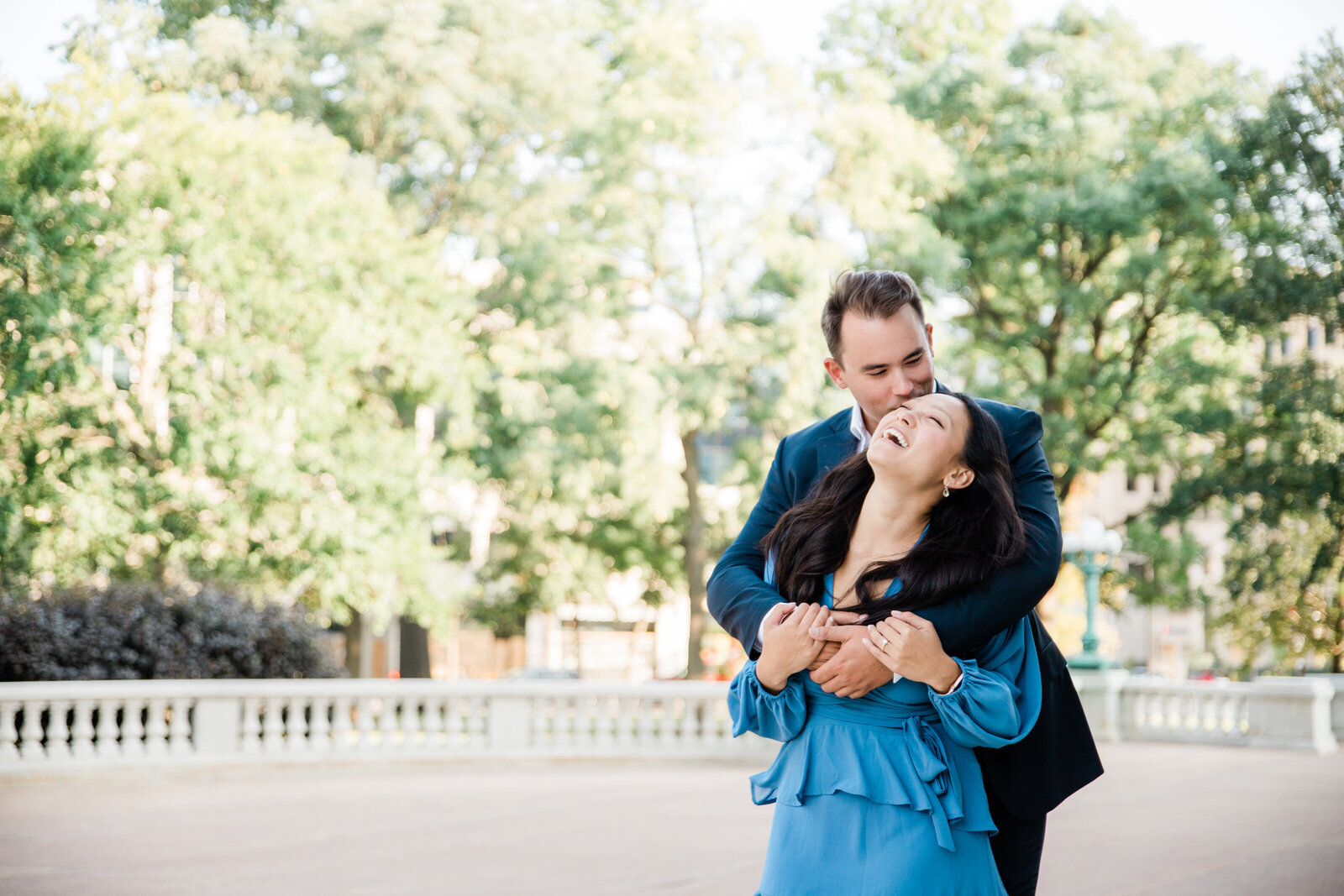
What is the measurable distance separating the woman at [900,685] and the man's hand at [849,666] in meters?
0.03

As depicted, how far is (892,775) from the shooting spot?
102 inches

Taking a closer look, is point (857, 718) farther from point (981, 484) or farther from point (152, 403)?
point (152, 403)

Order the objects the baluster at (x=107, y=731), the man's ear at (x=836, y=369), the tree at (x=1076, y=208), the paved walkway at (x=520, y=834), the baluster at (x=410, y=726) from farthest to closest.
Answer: the tree at (x=1076, y=208) → the baluster at (x=410, y=726) → the baluster at (x=107, y=731) → the paved walkway at (x=520, y=834) → the man's ear at (x=836, y=369)

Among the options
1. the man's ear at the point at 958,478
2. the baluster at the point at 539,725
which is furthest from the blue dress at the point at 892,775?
the baluster at the point at 539,725

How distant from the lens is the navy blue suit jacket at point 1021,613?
254 cm

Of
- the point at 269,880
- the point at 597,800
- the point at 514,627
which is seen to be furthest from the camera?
the point at 514,627

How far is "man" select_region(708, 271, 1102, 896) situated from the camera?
2.55m

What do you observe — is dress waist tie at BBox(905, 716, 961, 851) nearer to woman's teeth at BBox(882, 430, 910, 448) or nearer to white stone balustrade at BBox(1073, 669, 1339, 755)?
woman's teeth at BBox(882, 430, 910, 448)

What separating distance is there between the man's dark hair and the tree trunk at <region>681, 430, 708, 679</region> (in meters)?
20.4

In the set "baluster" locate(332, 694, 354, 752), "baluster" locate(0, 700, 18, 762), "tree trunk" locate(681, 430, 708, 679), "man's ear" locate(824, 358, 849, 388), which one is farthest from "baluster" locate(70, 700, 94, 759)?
"tree trunk" locate(681, 430, 708, 679)

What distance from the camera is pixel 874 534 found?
2701mm

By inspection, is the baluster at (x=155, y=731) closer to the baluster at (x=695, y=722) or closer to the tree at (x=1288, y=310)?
the baluster at (x=695, y=722)

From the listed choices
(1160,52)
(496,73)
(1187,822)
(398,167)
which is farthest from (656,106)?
(1187,822)

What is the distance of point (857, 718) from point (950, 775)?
0.21 metres
